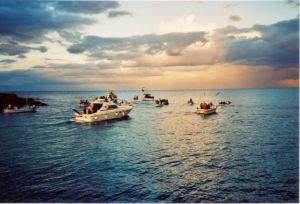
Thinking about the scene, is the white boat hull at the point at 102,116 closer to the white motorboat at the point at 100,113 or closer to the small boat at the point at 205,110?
the white motorboat at the point at 100,113

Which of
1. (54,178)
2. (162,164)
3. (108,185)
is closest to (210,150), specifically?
(162,164)

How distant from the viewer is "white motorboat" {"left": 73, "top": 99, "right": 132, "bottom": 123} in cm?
4469

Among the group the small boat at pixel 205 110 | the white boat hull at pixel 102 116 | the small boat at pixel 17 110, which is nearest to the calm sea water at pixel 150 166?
the white boat hull at pixel 102 116

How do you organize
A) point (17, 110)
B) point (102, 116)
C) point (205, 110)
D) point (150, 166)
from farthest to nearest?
point (17, 110)
point (205, 110)
point (102, 116)
point (150, 166)

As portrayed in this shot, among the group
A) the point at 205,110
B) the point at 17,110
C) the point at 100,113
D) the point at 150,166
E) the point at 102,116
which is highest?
the point at 17,110

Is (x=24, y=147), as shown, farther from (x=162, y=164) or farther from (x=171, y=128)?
(x=171, y=128)

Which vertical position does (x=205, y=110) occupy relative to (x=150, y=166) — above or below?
above

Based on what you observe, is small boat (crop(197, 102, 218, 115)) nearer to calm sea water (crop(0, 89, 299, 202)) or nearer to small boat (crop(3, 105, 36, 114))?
calm sea water (crop(0, 89, 299, 202))

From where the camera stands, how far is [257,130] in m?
37.0

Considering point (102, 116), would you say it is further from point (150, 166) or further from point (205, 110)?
point (150, 166)

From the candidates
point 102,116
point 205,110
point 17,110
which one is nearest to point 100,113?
point 102,116

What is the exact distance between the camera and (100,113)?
45.7 meters

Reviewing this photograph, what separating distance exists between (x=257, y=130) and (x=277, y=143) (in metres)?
8.43

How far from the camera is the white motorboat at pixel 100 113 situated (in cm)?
4469
